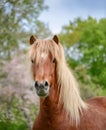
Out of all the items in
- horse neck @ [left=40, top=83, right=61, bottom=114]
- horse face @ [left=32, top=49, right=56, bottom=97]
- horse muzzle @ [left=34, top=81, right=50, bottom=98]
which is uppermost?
horse face @ [left=32, top=49, right=56, bottom=97]

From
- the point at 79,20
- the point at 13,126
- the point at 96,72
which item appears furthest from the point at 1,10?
the point at 79,20

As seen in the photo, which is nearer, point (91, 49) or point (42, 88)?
point (42, 88)

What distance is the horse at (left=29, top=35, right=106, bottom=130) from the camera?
709 centimetres

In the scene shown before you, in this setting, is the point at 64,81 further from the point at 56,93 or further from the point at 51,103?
the point at 51,103

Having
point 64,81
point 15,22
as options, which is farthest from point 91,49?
point 64,81

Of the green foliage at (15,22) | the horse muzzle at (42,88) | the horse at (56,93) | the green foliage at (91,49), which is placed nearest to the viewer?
the horse muzzle at (42,88)

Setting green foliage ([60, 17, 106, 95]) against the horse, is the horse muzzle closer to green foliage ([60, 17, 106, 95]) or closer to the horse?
the horse

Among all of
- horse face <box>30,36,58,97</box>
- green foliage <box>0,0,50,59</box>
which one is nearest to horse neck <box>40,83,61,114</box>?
horse face <box>30,36,58,97</box>

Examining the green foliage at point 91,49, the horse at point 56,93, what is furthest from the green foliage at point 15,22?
the green foliage at point 91,49

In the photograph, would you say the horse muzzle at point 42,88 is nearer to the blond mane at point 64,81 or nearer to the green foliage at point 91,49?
the blond mane at point 64,81

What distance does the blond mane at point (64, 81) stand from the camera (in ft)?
23.6

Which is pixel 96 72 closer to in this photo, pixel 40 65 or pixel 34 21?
pixel 34 21

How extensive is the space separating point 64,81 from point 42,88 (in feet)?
2.10

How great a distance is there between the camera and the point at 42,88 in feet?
22.0
